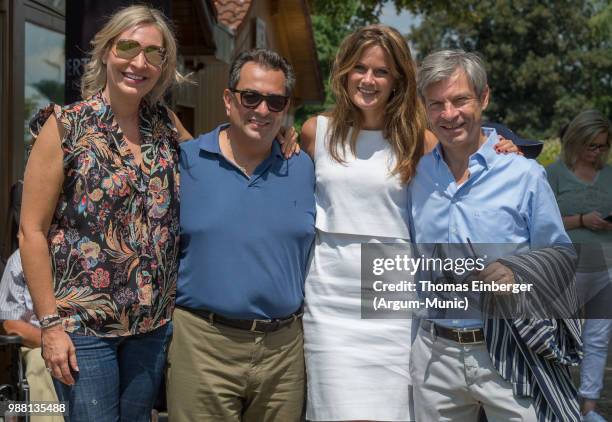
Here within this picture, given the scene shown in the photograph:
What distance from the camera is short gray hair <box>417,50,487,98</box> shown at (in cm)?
352

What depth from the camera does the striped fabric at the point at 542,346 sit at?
133 inches

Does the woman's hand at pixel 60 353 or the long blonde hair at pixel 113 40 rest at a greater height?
the long blonde hair at pixel 113 40

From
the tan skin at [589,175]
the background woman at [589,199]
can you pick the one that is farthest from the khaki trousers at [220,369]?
the tan skin at [589,175]

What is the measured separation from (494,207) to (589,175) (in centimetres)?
375

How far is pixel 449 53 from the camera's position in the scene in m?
3.57

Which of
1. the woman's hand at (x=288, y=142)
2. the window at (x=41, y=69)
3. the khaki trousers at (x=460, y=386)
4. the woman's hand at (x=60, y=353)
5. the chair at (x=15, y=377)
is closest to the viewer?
the woman's hand at (x=60, y=353)

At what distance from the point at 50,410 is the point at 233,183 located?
51.7 inches

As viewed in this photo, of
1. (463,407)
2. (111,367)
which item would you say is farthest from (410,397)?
(111,367)


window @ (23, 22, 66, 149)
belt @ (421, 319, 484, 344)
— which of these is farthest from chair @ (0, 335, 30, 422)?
window @ (23, 22, 66, 149)

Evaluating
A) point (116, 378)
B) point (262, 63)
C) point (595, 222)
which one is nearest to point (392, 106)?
point (262, 63)

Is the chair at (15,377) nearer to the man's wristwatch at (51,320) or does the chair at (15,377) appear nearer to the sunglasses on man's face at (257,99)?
the man's wristwatch at (51,320)

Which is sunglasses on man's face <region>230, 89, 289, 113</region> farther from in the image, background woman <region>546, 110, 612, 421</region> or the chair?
background woman <region>546, 110, 612, 421</region>

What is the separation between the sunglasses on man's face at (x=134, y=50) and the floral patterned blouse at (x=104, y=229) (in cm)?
19

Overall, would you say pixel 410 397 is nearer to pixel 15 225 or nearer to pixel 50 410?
pixel 50 410
